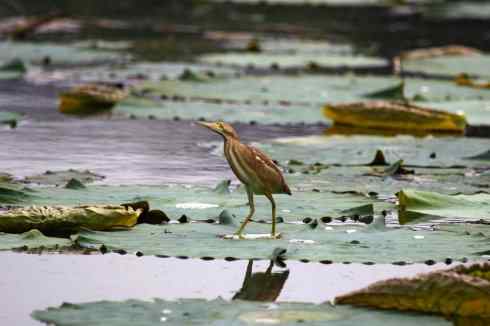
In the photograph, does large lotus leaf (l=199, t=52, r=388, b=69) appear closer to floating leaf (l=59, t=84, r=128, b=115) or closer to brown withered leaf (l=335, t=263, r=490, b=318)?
floating leaf (l=59, t=84, r=128, b=115)

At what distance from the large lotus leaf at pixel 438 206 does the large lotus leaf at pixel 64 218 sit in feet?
3.49

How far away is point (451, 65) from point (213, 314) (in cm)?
782

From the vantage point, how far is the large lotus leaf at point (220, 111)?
26.1 ft

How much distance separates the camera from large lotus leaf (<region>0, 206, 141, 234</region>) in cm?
464

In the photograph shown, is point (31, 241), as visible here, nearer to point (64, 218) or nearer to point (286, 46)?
point (64, 218)

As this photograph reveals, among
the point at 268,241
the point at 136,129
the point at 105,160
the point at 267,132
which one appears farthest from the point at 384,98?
the point at 268,241

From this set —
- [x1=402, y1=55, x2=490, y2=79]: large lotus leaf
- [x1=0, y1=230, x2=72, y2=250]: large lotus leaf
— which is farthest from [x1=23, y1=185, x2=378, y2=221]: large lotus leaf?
[x1=402, y1=55, x2=490, y2=79]: large lotus leaf

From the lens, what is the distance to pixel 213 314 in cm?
359

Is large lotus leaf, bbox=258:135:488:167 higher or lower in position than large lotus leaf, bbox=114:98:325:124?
lower

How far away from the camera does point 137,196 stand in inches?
207

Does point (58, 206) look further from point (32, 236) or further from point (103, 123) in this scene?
point (103, 123)

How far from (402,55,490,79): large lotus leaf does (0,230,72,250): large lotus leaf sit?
6.54 metres

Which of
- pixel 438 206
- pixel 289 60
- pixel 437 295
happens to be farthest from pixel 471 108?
pixel 437 295

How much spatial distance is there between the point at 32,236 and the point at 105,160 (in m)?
2.09
